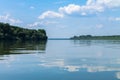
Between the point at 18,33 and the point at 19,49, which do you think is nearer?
the point at 19,49

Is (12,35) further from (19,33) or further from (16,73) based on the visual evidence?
(16,73)

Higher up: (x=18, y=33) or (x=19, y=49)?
(x=18, y=33)

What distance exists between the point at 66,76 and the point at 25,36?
115407 mm

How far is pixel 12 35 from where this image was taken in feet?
402

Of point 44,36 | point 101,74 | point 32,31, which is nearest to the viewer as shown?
point 101,74

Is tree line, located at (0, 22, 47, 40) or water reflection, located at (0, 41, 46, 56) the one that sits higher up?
tree line, located at (0, 22, 47, 40)

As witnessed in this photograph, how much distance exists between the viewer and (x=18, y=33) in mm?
127875

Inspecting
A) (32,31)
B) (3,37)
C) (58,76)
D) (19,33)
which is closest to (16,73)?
(58,76)

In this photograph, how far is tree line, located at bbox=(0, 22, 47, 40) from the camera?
117m

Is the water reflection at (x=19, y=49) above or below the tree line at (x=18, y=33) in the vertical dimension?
below

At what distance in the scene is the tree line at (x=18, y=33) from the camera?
11706 centimetres

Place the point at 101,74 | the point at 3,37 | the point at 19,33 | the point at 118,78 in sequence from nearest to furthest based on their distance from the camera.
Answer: the point at 118,78
the point at 101,74
the point at 3,37
the point at 19,33

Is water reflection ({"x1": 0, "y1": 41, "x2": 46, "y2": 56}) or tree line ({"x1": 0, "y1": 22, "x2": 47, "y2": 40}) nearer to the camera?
water reflection ({"x1": 0, "y1": 41, "x2": 46, "y2": 56})

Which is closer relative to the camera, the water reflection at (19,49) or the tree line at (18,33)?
the water reflection at (19,49)
